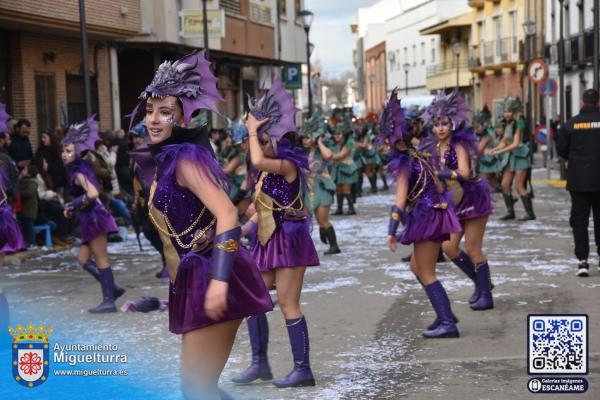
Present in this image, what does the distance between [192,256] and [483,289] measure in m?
5.77

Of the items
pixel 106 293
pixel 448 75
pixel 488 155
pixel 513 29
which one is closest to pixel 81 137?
pixel 106 293

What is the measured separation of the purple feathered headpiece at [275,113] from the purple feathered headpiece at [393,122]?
1295 millimetres

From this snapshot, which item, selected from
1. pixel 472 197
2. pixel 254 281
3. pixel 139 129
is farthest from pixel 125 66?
pixel 254 281

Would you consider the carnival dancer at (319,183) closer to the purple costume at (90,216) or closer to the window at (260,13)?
the purple costume at (90,216)

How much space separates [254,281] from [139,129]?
24.4ft

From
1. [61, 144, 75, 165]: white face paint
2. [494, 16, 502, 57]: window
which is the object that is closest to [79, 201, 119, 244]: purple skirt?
[61, 144, 75, 165]: white face paint

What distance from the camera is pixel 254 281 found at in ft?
17.2

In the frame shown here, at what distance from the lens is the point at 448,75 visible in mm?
70188

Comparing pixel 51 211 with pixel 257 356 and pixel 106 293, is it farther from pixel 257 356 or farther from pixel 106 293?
pixel 257 356

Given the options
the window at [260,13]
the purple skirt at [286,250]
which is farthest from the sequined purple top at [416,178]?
the window at [260,13]

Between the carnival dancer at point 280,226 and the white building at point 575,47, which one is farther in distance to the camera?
the white building at point 575,47

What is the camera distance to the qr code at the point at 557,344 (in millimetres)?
6676

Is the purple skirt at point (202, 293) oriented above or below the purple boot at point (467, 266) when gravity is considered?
above

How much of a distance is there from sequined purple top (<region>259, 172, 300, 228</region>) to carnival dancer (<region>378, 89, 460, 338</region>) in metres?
1.22
